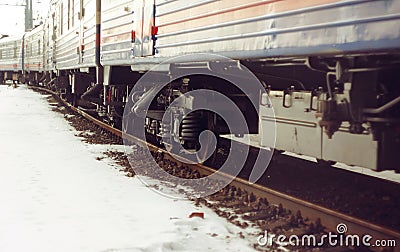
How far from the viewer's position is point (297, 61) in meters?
4.50

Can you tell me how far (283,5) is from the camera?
409 cm

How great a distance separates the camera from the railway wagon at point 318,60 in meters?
3.40

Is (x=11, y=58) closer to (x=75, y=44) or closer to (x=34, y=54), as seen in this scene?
(x=34, y=54)

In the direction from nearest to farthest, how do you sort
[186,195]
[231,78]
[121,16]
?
[186,195] → [231,78] → [121,16]

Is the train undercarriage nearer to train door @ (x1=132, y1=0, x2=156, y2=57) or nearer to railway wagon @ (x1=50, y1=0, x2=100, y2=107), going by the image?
train door @ (x1=132, y1=0, x2=156, y2=57)

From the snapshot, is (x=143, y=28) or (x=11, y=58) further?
(x=11, y=58)

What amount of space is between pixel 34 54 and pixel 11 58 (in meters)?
11.2

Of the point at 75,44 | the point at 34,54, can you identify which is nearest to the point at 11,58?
the point at 34,54

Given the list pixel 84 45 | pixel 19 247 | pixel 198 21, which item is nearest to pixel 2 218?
pixel 19 247

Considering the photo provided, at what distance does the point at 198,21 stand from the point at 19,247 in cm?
273

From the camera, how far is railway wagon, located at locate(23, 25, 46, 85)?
24206 mm

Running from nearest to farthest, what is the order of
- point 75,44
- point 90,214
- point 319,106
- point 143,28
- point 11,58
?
point 319,106 < point 90,214 < point 143,28 < point 75,44 < point 11,58

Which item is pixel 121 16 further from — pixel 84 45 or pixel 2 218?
pixel 2 218

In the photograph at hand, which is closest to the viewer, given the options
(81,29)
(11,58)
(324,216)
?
(324,216)
